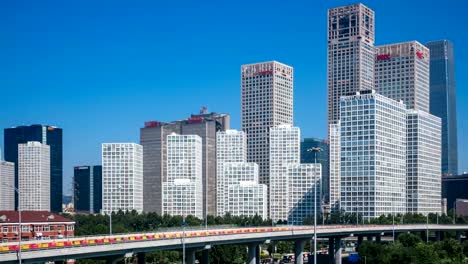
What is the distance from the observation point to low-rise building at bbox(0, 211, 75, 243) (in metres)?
136

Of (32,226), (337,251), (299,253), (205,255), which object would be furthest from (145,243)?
(337,251)

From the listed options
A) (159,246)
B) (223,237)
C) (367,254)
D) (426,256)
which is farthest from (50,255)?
(367,254)

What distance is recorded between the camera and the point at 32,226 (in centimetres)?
13925

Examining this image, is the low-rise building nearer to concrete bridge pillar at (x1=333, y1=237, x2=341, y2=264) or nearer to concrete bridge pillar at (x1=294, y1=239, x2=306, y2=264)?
concrete bridge pillar at (x1=294, y1=239, x2=306, y2=264)

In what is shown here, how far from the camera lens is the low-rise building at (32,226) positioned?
13550cm

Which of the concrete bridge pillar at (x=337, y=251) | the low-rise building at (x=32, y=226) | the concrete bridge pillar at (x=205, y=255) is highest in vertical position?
the low-rise building at (x=32, y=226)

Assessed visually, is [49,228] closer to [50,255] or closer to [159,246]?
[159,246]

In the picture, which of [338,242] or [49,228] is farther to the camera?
[338,242]

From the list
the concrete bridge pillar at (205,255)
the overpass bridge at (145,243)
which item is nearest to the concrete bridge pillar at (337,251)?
the overpass bridge at (145,243)

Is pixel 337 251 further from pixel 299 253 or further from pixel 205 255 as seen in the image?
pixel 205 255

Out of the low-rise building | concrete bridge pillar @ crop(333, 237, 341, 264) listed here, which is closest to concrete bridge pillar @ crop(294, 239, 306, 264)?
concrete bridge pillar @ crop(333, 237, 341, 264)

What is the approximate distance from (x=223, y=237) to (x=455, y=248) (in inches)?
2482

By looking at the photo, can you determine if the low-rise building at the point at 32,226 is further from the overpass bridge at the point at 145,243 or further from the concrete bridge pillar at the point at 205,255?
the overpass bridge at the point at 145,243

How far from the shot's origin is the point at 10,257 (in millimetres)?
71750
